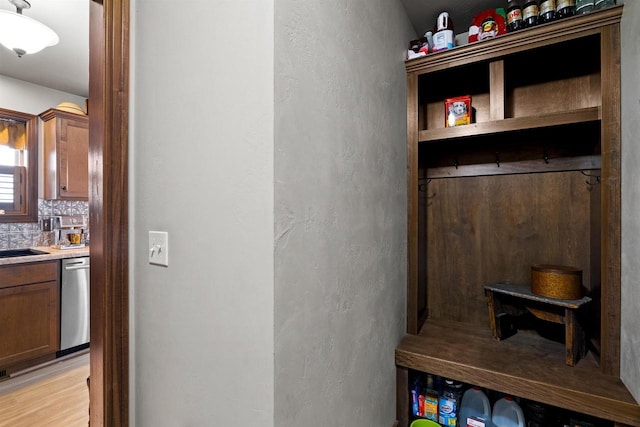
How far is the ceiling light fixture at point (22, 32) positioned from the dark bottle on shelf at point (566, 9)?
2.57 metres

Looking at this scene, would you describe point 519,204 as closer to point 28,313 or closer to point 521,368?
point 521,368

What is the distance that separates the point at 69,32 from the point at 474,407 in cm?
338

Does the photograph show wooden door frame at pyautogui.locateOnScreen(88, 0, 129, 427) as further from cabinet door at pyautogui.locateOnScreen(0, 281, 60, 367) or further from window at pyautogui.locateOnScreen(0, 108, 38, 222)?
window at pyautogui.locateOnScreen(0, 108, 38, 222)

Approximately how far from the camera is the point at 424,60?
1.60 m

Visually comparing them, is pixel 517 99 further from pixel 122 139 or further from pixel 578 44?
pixel 122 139

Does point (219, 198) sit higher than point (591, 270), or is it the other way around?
point (219, 198)

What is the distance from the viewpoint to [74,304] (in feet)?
9.32

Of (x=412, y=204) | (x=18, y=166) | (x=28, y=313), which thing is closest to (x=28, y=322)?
(x=28, y=313)

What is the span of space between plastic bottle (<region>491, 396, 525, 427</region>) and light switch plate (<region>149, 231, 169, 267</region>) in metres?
1.58

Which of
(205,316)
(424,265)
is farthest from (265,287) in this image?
(424,265)

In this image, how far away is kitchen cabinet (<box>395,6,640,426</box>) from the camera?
1226mm

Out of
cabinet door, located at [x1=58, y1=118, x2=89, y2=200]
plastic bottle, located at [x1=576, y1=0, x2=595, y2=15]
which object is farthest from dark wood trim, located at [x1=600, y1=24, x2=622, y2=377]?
cabinet door, located at [x1=58, y1=118, x2=89, y2=200]

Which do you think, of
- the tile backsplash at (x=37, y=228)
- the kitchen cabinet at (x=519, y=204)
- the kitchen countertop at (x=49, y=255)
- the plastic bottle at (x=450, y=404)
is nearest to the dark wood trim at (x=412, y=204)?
the kitchen cabinet at (x=519, y=204)

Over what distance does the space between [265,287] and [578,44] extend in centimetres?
164
